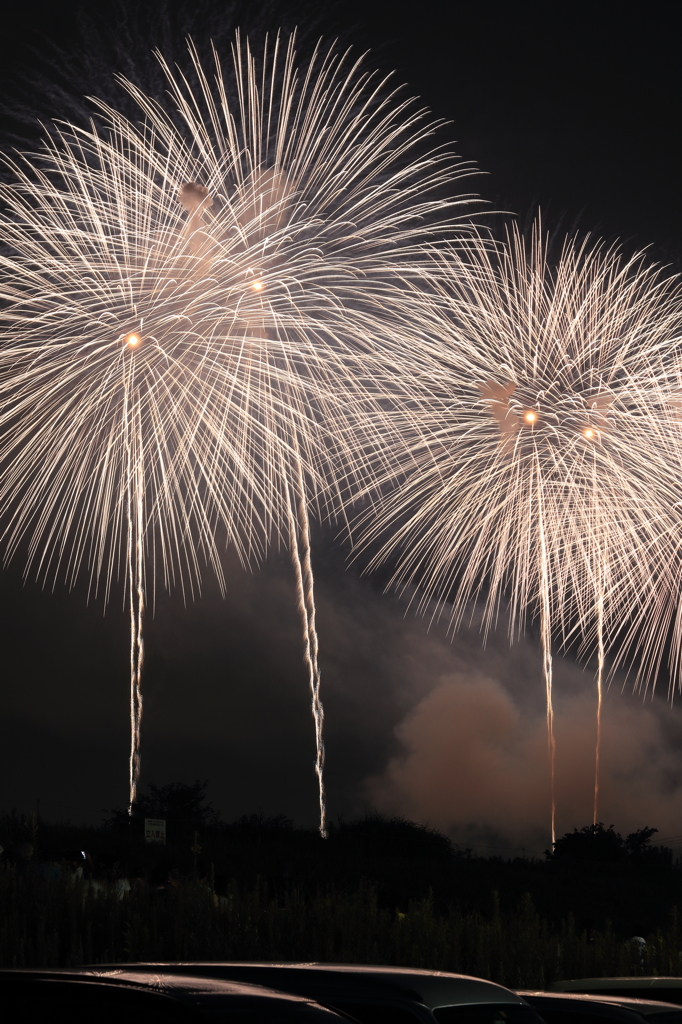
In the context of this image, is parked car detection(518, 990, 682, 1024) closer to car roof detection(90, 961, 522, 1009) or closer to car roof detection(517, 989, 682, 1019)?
car roof detection(517, 989, 682, 1019)

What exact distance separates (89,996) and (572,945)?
10.0 metres

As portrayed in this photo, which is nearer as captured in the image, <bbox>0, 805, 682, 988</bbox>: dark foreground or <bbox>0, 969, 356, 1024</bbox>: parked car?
<bbox>0, 969, 356, 1024</bbox>: parked car

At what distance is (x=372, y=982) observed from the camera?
14.1 ft

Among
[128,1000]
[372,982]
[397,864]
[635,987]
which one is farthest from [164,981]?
[397,864]

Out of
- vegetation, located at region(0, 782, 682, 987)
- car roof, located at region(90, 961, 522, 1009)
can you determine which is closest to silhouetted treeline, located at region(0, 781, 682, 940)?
vegetation, located at region(0, 782, 682, 987)

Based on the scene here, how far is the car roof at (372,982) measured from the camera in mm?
4230

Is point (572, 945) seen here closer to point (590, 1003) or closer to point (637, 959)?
point (637, 959)

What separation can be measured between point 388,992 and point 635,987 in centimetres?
340

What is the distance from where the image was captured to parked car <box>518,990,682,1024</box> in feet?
18.4

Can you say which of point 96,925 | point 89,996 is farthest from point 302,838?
point 89,996

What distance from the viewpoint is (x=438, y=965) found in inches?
390

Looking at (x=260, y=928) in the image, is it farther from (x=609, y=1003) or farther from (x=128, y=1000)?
(x=128, y=1000)

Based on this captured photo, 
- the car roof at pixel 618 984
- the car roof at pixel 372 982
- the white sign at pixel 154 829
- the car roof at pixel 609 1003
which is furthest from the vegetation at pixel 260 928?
the white sign at pixel 154 829

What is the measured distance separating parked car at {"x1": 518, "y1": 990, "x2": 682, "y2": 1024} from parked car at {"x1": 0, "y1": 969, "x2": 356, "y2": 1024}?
11.5 ft
